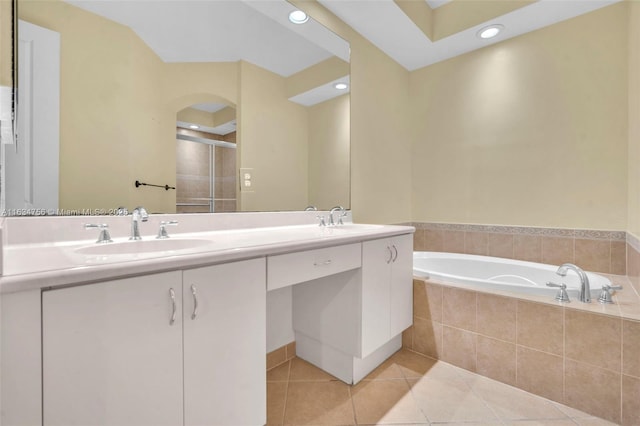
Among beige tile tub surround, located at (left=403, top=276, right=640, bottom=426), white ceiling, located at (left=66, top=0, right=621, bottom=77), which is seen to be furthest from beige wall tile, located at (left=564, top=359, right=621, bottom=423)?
white ceiling, located at (left=66, top=0, right=621, bottom=77)

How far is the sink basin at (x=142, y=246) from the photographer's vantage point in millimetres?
1003

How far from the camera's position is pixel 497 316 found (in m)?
1.57

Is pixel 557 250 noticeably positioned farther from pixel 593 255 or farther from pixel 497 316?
pixel 497 316

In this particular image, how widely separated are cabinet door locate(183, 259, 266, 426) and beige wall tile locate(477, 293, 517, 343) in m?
1.25

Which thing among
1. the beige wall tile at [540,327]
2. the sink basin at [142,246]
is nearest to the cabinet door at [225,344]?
the sink basin at [142,246]

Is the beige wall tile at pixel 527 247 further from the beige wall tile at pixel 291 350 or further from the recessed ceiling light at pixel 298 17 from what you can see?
the recessed ceiling light at pixel 298 17

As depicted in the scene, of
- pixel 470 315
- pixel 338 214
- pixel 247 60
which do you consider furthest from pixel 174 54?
pixel 470 315

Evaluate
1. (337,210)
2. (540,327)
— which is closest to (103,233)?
(337,210)

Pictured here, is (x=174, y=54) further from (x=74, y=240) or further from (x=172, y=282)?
(x=172, y=282)

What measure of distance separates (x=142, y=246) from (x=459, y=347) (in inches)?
68.9

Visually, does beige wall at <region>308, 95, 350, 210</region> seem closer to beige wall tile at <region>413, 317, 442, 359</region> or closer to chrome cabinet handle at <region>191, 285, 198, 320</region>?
beige wall tile at <region>413, 317, 442, 359</region>

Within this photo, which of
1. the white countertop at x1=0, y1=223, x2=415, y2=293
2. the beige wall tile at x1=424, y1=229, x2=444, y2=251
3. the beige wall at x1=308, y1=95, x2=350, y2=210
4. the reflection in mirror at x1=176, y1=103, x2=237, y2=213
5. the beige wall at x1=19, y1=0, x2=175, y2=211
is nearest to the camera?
the white countertop at x1=0, y1=223, x2=415, y2=293

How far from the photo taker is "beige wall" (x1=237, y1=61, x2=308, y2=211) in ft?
5.40

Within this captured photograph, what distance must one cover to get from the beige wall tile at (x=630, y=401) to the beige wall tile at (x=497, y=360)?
15.7 inches
